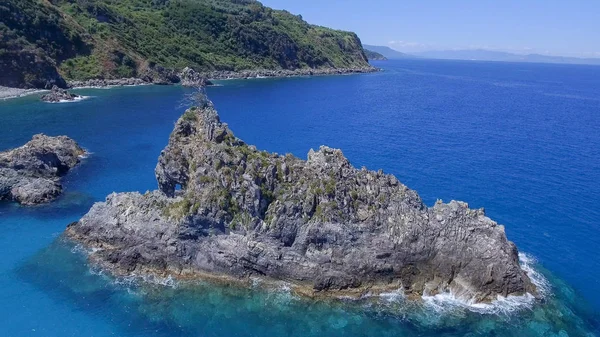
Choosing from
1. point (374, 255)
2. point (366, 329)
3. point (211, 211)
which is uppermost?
point (211, 211)

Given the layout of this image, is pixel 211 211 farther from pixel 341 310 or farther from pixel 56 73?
pixel 56 73

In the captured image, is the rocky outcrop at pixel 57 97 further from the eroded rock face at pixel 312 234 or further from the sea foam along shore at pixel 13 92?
the eroded rock face at pixel 312 234

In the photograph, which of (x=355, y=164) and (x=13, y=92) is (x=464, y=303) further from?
(x=13, y=92)

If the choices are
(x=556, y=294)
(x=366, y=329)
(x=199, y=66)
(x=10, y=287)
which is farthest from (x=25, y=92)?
(x=556, y=294)

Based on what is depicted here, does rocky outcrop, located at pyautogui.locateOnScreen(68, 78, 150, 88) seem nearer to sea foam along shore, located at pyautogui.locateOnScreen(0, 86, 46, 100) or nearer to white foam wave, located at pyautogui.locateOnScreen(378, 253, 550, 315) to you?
sea foam along shore, located at pyautogui.locateOnScreen(0, 86, 46, 100)

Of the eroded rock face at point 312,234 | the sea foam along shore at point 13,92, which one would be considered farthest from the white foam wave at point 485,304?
the sea foam along shore at point 13,92

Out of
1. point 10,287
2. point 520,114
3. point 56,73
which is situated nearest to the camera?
point 10,287

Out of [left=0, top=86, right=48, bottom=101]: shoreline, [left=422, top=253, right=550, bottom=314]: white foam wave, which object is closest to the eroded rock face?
[left=422, top=253, right=550, bottom=314]: white foam wave
